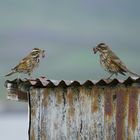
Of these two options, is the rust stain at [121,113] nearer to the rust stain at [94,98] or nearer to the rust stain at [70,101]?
the rust stain at [94,98]

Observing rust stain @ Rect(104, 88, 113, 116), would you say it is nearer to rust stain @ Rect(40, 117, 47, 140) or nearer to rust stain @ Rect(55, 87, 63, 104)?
rust stain @ Rect(55, 87, 63, 104)

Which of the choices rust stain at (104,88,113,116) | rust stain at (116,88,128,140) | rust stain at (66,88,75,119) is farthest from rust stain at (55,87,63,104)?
rust stain at (116,88,128,140)

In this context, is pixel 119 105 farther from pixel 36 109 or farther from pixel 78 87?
pixel 36 109

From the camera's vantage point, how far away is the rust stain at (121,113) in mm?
8547

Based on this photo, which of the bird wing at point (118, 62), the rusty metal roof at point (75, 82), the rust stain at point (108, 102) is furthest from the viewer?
the bird wing at point (118, 62)

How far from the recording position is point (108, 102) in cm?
864

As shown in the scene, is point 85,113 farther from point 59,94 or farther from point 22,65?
point 22,65

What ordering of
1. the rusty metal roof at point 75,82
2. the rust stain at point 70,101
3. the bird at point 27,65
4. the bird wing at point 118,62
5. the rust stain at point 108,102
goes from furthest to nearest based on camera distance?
the bird at point 27,65
the bird wing at point 118,62
the rust stain at point 70,101
the rust stain at point 108,102
the rusty metal roof at point 75,82

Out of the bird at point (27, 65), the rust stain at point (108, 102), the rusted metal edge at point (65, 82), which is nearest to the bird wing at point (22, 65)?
the bird at point (27, 65)

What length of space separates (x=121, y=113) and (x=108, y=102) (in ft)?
0.97

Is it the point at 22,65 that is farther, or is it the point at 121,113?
the point at 22,65

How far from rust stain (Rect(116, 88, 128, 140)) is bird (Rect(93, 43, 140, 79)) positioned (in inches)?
38.6

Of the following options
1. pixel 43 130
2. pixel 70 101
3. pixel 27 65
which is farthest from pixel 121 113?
pixel 27 65

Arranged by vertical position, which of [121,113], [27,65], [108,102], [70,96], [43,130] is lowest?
[43,130]
